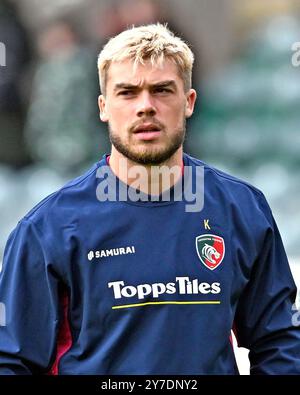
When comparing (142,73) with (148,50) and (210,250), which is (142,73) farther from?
(210,250)

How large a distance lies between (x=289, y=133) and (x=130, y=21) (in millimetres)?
1299

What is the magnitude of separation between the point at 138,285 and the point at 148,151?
1.12 feet

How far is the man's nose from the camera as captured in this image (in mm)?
2553

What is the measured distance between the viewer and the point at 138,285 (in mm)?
2553

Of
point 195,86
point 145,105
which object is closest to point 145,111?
point 145,105

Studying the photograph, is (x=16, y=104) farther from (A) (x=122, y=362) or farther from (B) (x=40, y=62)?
(A) (x=122, y=362)

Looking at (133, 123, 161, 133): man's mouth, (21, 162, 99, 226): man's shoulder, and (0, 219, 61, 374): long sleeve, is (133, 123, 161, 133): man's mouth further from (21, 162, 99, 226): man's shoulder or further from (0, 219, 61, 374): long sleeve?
(0, 219, 61, 374): long sleeve

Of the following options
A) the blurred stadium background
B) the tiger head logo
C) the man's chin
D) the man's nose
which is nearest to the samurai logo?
the tiger head logo

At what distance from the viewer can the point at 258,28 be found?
253 inches

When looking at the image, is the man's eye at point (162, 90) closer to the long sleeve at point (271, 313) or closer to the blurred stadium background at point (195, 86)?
the long sleeve at point (271, 313)

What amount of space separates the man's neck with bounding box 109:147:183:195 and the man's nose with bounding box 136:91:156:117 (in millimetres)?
127

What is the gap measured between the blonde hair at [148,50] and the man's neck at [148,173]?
0.20 m

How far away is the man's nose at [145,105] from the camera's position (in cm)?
255

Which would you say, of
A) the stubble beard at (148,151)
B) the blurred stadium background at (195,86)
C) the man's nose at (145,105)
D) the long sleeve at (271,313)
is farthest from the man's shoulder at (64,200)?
the blurred stadium background at (195,86)
